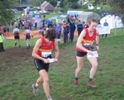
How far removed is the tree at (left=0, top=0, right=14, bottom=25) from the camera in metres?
19.7

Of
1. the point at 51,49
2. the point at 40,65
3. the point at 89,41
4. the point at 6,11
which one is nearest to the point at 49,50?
the point at 51,49

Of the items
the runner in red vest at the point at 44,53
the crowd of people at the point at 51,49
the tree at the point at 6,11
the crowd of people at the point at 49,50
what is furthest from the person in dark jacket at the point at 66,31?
the runner in red vest at the point at 44,53

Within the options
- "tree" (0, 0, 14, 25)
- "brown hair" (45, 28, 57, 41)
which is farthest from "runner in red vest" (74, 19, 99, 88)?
"tree" (0, 0, 14, 25)

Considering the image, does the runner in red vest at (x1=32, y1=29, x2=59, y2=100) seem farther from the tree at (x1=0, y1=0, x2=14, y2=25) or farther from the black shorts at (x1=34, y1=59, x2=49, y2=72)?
the tree at (x1=0, y1=0, x2=14, y2=25)

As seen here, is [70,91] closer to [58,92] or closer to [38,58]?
[58,92]

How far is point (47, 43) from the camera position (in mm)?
6898

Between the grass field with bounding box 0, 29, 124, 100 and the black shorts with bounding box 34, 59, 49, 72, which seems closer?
the black shorts with bounding box 34, 59, 49, 72

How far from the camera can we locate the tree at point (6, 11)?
64.7ft

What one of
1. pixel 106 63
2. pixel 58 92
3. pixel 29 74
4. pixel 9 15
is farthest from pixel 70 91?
pixel 9 15

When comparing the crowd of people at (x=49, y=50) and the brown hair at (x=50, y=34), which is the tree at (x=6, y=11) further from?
the brown hair at (x=50, y=34)

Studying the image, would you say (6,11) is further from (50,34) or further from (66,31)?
(50,34)

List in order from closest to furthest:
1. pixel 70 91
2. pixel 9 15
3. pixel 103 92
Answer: pixel 103 92
pixel 70 91
pixel 9 15

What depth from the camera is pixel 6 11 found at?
2008cm

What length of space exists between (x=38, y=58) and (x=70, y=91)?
1571 mm
